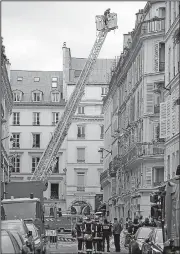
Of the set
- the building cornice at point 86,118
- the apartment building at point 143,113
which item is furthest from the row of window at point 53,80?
the apartment building at point 143,113

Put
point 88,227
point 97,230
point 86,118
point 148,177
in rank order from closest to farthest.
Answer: point 88,227 → point 97,230 → point 148,177 → point 86,118

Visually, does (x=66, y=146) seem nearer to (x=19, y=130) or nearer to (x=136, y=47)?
(x=19, y=130)

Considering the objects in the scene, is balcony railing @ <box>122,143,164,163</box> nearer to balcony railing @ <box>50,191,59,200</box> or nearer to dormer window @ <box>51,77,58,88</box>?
balcony railing @ <box>50,191,59,200</box>

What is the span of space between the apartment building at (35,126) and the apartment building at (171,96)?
62.6 m

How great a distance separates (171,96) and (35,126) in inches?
2713

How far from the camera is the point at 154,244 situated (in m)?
24.0

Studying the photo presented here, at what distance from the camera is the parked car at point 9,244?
63.3 ft

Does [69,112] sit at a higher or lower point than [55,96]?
lower

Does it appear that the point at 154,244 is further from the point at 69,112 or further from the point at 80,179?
the point at 80,179

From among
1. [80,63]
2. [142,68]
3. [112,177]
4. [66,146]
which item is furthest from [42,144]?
[142,68]

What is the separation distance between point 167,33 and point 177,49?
13.3 feet

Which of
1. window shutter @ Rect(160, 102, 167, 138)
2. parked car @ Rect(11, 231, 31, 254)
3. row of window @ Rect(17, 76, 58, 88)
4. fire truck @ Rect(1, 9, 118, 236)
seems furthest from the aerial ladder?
row of window @ Rect(17, 76, 58, 88)

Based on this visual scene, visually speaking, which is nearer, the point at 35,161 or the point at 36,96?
the point at 35,161

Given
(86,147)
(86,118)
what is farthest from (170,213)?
(86,118)
